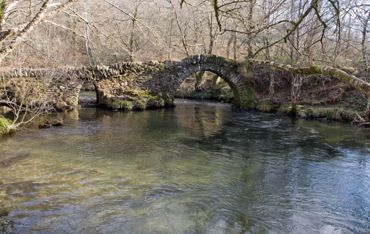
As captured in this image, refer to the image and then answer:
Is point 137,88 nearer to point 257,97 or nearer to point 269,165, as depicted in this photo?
point 257,97

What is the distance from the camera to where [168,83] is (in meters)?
22.0

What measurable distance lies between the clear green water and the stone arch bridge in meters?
5.74

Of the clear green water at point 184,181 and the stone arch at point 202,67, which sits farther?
the stone arch at point 202,67

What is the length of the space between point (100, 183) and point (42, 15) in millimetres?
3981

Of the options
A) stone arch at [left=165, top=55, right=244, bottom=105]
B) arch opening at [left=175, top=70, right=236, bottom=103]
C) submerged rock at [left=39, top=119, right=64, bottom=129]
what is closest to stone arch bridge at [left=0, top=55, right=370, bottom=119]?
stone arch at [left=165, top=55, right=244, bottom=105]

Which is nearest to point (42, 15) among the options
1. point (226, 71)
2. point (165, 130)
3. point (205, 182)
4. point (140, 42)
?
point (205, 182)

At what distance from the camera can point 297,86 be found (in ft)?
62.5

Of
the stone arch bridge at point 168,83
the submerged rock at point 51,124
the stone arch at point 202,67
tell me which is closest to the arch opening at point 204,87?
the stone arch bridge at point 168,83

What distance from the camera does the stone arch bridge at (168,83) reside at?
1939cm

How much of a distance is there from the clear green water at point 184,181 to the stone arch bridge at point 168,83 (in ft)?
18.8

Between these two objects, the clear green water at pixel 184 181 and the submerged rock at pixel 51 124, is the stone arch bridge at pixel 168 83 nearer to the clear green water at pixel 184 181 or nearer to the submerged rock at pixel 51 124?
the submerged rock at pixel 51 124

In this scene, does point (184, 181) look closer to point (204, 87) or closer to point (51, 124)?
point (51, 124)

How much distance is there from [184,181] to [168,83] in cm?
1442

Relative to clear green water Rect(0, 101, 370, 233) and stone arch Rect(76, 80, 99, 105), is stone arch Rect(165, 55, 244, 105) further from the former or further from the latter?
clear green water Rect(0, 101, 370, 233)
